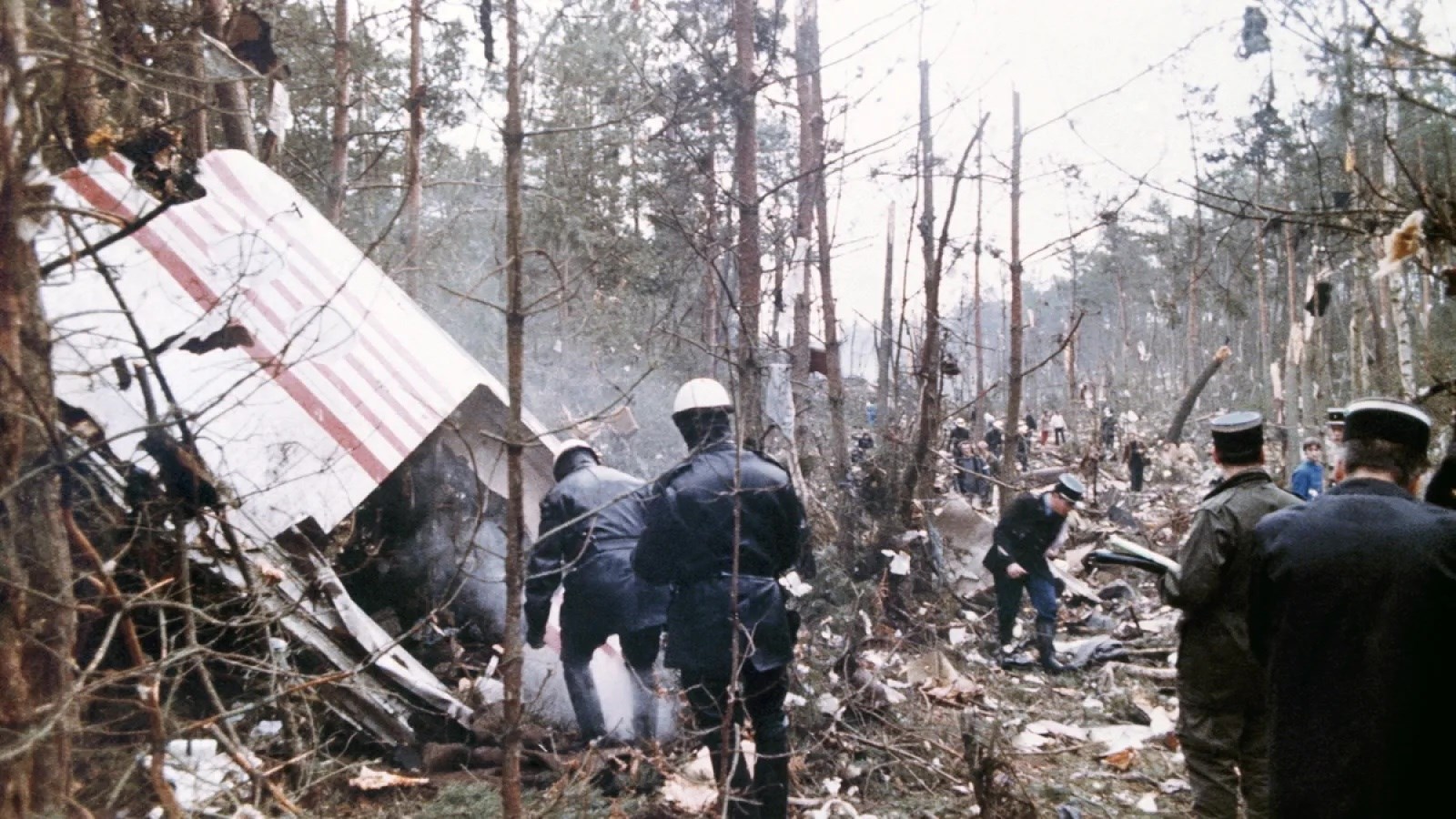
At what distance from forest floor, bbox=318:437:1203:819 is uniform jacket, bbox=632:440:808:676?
0.71m

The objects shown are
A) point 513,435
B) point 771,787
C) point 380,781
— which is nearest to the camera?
point 513,435

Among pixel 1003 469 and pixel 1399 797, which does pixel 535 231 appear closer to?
pixel 1003 469

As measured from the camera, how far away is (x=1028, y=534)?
7730 millimetres

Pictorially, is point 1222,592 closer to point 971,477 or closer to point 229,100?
point 229,100

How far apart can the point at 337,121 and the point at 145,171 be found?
598cm

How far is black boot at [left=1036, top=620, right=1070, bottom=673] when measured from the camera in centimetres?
741

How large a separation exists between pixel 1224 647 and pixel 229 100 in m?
6.90

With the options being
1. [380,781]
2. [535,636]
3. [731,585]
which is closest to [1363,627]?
[731,585]

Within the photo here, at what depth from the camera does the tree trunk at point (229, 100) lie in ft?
18.0

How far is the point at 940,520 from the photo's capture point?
32.1 ft

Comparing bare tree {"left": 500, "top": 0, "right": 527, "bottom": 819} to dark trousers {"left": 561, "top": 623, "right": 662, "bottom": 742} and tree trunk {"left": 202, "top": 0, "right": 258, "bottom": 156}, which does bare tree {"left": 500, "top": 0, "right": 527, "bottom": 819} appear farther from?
tree trunk {"left": 202, "top": 0, "right": 258, "bottom": 156}

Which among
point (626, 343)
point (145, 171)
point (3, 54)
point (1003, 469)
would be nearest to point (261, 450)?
point (145, 171)

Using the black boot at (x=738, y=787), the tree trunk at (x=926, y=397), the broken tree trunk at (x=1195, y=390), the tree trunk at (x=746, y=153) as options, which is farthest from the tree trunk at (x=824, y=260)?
the broken tree trunk at (x=1195, y=390)

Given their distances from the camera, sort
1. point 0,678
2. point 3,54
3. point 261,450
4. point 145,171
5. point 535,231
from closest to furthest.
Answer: point 3,54, point 0,678, point 145,171, point 261,450, point 535,231
